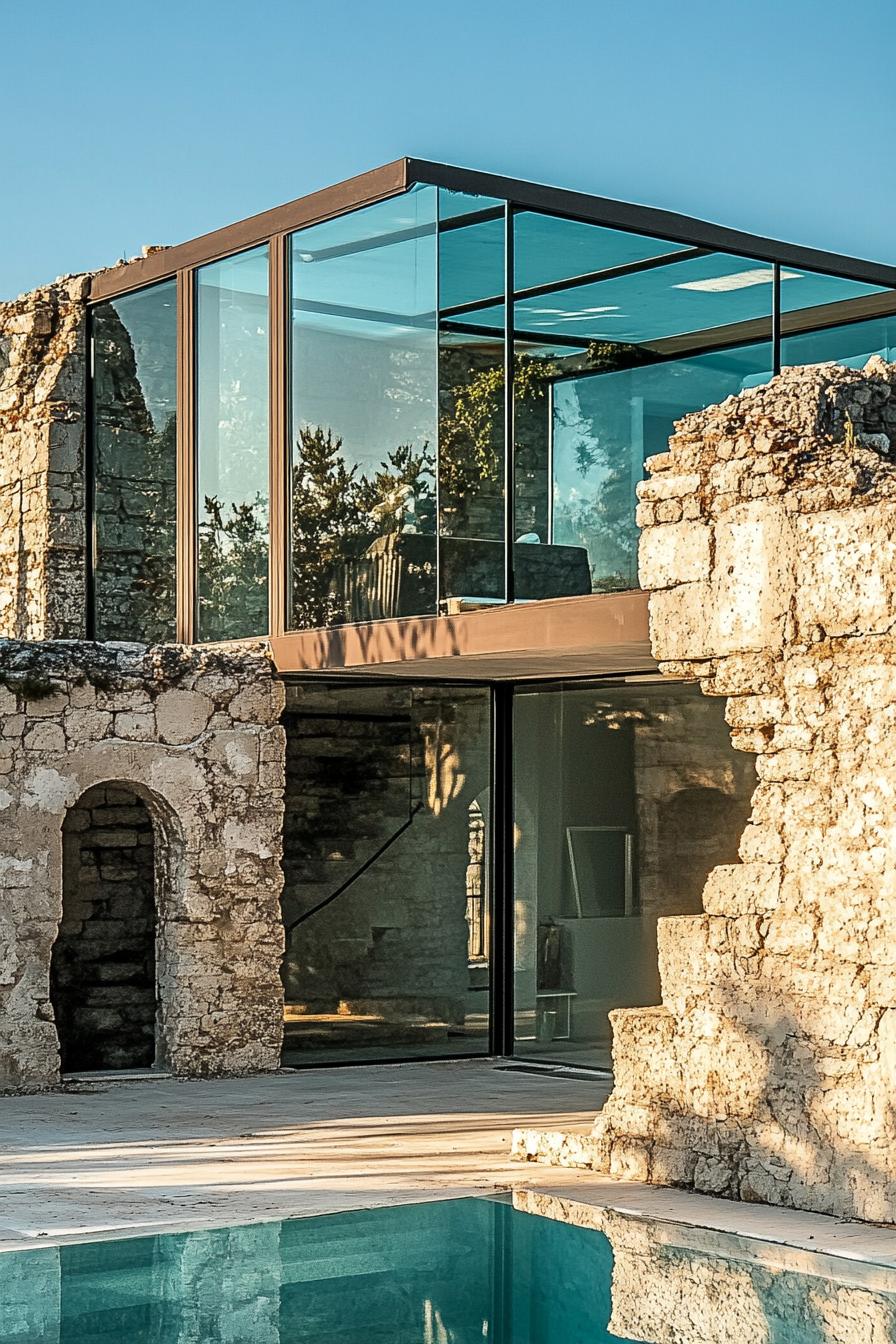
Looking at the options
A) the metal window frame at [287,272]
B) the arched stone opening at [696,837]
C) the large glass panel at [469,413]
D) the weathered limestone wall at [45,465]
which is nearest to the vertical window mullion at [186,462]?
the metal window frame at [287,272]

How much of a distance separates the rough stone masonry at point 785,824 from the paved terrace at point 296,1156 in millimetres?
251

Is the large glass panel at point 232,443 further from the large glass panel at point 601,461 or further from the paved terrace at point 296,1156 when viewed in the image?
the paved terrace at point 296,1156

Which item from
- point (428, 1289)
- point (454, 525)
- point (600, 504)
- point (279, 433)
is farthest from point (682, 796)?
point (428, 1289)

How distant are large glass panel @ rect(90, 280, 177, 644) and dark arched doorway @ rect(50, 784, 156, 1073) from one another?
1254 millimetres

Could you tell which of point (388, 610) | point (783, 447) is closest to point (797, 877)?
point (783, 447)

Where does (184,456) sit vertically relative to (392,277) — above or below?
below

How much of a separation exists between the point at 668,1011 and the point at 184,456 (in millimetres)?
5679

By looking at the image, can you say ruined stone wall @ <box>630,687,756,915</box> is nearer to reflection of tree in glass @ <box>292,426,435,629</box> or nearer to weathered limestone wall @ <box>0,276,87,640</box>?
reflection of tree in glass @ <box>292,426,435,629</box>

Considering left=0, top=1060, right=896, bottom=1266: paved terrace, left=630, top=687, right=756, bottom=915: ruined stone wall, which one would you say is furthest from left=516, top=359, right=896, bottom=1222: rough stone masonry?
left=630, top=687, right=756, bottom=915: ruined stone wall

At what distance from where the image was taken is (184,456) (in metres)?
11.9

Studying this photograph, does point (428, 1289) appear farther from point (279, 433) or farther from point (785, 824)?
point (279, 433)

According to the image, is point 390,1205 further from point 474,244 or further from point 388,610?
point 474,244

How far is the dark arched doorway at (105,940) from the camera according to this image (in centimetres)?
1166

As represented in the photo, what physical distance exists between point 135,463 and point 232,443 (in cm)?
120
